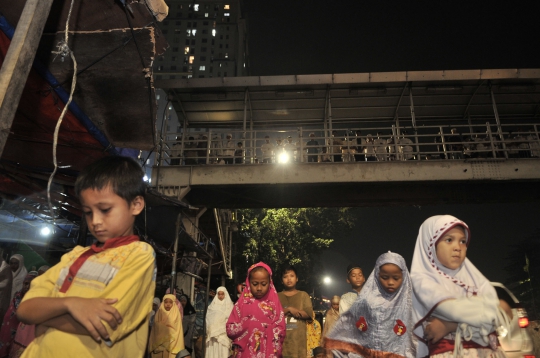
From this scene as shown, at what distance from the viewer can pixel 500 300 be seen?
2336 mm

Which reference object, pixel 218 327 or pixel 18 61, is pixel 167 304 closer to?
pixel 218 327

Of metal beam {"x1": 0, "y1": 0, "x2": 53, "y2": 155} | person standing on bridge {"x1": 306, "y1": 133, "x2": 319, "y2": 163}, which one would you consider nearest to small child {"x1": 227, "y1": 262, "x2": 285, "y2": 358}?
metal beam {"x1": 0, "y1": 0, "x2": 53, "y2": 155}

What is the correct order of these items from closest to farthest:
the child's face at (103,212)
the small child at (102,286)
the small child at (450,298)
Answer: the small child at (102,286)
the child's face at (103,212)
the small child at (450,298)

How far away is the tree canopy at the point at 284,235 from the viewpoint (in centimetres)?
2391

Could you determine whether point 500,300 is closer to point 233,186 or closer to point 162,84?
point 233,186

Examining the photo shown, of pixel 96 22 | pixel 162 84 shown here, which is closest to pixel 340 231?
pixel 162 84

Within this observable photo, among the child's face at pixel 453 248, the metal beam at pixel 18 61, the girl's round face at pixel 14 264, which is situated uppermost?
the metal beam at pixel 18 61

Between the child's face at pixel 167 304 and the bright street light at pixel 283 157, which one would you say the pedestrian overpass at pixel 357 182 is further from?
the child's face at pixel 167 304

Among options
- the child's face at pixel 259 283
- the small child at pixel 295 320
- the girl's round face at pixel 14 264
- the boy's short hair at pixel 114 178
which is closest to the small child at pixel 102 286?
the boy's short hair at pixel 114 178

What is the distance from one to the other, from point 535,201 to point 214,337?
444 inches

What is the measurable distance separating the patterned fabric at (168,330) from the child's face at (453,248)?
6.18 metres

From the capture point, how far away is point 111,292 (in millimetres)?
1570

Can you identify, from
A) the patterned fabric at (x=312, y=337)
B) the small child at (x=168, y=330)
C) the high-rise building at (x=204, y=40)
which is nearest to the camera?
the patterned fabric at (x=312, y=337)

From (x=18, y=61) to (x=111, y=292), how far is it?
6.83 feet
